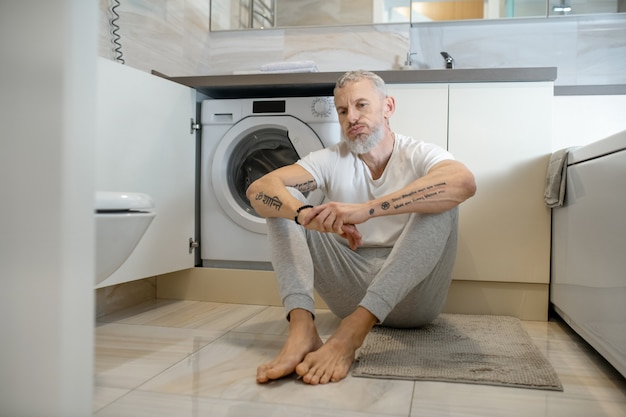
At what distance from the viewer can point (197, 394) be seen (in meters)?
1.41

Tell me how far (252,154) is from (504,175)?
1100mm

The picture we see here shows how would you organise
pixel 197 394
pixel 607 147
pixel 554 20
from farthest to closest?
pixel 554 20, pixel 607 147, pixel 197 394

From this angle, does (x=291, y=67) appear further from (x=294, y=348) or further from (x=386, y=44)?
(x=294, y=348)

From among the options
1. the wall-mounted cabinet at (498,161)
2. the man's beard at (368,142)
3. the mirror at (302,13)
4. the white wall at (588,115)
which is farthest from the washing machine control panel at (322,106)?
the white wall at (588,115)

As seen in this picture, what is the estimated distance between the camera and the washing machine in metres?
2.55

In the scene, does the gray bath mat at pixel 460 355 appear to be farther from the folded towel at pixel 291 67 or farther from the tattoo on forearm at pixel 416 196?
the folded towel at pixel 291 67

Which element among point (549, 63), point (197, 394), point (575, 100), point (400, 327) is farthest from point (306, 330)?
point (549, 63)

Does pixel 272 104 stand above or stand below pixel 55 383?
above

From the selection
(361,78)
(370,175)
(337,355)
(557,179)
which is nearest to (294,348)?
(337,355)

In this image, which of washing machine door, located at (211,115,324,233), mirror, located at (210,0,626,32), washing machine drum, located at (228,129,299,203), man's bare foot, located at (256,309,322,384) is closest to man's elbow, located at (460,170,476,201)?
man's bare foot, located at (256,309,322,384)

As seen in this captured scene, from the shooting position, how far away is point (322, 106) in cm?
254

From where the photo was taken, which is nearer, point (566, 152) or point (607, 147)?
point (607, 147)

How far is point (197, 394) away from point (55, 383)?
0.87 metres

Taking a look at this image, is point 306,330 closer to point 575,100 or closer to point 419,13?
point 575,100
